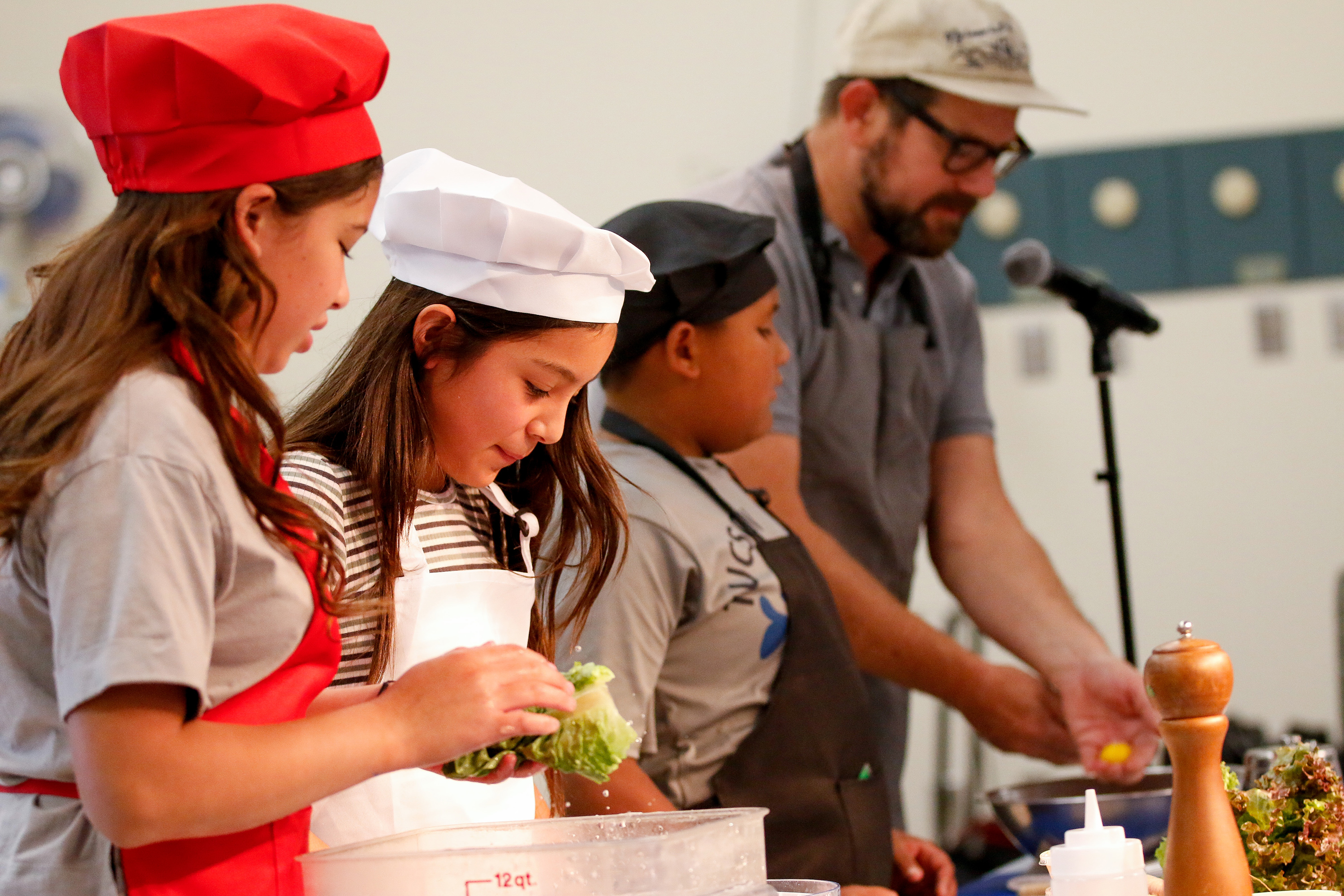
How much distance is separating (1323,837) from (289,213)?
0.87 metres

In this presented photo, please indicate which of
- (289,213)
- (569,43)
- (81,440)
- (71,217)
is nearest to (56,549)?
(81,440)

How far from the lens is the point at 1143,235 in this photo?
3.37m

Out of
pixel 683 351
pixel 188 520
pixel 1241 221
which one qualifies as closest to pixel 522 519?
pixel 683 351

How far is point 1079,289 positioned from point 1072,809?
85 centimetres

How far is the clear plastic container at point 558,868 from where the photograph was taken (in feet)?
2.58

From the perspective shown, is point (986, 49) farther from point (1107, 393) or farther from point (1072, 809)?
point (1072, 809)

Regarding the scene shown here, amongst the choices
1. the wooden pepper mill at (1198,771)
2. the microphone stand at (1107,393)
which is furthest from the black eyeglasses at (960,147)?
the wooden pepper mill at (1198,771)

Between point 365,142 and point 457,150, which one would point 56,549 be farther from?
point 457,150

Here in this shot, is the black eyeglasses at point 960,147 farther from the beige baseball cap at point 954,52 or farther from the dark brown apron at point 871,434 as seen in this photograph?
the dark brown apron at point 871,434

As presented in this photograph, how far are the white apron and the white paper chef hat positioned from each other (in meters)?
0.22

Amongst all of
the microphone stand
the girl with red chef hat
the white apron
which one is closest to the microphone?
the microphone stand

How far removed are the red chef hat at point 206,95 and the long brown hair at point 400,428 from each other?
317 millimetres

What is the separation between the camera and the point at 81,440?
0.72 metres

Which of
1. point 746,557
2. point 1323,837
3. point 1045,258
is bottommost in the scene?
point 1323,837
